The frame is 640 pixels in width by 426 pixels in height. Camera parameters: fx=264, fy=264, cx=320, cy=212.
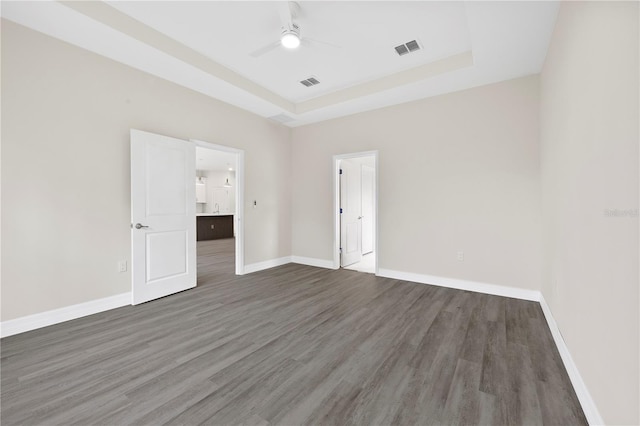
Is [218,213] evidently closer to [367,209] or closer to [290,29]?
[367,209]

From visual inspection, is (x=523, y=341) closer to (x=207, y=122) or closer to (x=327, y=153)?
(x=327, y=153)

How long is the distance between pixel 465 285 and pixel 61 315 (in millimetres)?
4796

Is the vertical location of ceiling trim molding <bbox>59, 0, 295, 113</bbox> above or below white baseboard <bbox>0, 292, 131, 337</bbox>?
above

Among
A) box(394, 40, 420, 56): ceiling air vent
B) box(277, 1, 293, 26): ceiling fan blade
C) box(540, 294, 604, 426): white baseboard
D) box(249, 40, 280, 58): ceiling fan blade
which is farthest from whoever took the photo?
box(394, 40, 420, 56): ceiling air vent

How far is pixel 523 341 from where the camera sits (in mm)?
2283

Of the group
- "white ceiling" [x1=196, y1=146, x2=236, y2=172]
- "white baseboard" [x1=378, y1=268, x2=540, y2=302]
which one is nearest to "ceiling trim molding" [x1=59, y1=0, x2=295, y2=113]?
"white baseboard" [x1=378, y1=268, x2=540, y2=302]

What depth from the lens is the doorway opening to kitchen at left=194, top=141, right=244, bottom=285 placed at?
15.0ft

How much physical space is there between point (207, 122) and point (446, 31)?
335 centimetres

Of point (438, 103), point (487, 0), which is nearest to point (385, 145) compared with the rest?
point (438, 103)

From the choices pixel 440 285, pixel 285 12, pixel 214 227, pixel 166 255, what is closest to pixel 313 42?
pixel 285 12

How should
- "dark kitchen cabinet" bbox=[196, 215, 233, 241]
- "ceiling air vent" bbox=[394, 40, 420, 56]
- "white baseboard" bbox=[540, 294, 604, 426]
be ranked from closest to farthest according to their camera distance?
1. "white baseboard" bbox=[540, 294, 604, 426]
2. "ceiling air vent" bbox=[394, 40, 420, 56]
3. "dark kitchen cabinet" bbox=[196, 215, 233, 241]

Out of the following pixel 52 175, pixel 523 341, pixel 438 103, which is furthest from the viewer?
pixel 438 103

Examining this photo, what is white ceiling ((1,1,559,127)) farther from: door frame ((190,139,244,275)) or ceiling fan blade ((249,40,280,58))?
door frame ((190,139,244,275))

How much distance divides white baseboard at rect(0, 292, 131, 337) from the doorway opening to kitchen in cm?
113
